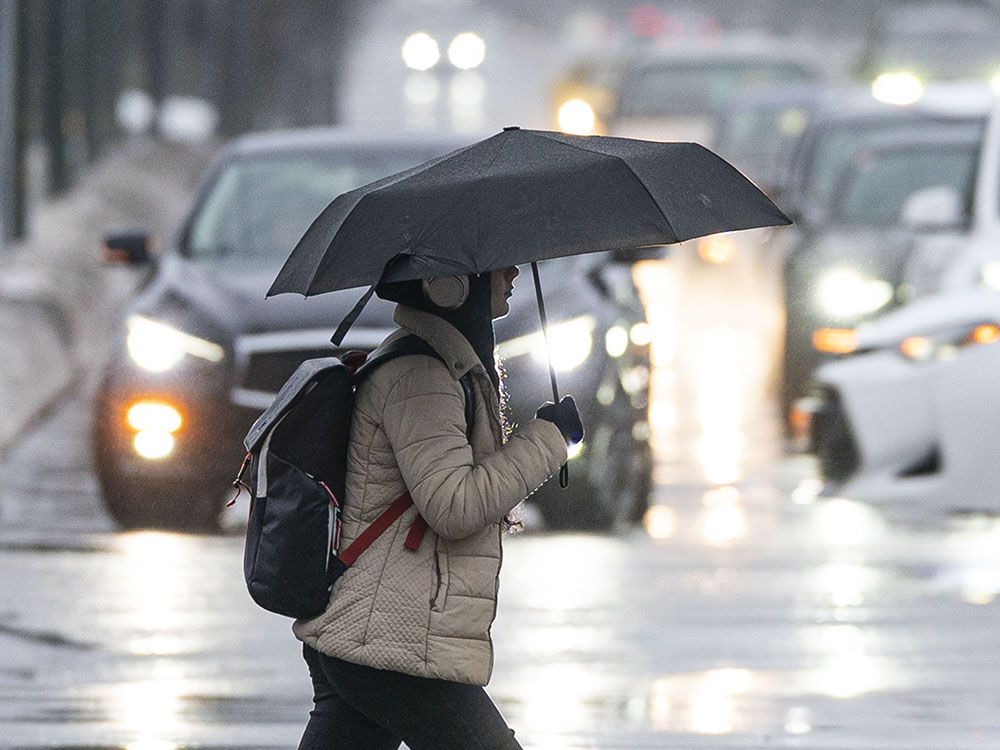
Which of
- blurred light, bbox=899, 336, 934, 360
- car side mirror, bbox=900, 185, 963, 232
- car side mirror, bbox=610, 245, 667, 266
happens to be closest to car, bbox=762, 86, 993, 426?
car side mirror, bbox=900, 185, 963, 232

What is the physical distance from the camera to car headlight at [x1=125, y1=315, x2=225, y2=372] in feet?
33.9

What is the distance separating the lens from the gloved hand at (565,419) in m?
4.73

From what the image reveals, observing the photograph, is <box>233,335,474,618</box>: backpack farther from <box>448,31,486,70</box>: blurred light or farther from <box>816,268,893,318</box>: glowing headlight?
A: <box>448,31,486,70</box>: blurred light

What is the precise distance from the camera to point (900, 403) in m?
10.6

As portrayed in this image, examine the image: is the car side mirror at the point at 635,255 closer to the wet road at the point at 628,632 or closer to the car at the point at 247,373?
the car at the point at 247,373

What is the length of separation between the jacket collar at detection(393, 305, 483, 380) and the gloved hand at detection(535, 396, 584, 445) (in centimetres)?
16

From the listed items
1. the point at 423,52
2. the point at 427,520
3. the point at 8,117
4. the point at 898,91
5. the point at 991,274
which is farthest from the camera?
the point at 423,52

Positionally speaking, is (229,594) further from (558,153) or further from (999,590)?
(558,153)

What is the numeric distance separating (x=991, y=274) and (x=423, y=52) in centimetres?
4805

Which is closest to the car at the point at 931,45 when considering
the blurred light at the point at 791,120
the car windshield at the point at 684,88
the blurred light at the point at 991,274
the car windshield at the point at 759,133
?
the car windshield at the point at 684,88

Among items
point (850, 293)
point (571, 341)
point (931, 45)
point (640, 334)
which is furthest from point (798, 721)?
point (931, 45)

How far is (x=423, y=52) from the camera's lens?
195 feet

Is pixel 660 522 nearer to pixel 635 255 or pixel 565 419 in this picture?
pixel 635 255

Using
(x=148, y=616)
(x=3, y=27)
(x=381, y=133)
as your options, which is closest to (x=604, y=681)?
(x=148, y=616)
